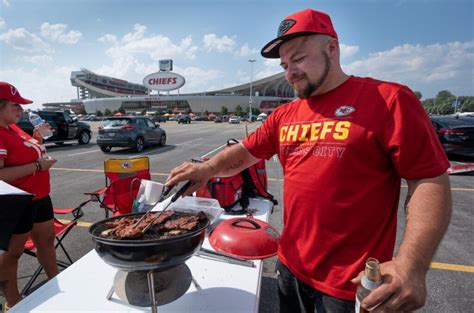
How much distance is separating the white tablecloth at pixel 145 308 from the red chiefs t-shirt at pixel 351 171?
1.12 ft

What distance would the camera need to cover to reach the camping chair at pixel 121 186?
3580 mm

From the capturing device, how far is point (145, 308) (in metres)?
1.44

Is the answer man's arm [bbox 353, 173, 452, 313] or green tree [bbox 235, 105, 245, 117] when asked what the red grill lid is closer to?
man's arm [bbox 353, 173, 452, 313]

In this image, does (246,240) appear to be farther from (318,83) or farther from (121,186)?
(121,186)

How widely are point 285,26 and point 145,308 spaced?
1.65 metres

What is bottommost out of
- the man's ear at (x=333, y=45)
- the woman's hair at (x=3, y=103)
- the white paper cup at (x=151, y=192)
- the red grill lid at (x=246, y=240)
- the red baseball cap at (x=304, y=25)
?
the red grill lid at (x=246, y=240)

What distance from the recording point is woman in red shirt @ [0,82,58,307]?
2275 millimetres

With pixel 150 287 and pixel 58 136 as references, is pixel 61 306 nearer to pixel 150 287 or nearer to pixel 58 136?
pixel 150 287

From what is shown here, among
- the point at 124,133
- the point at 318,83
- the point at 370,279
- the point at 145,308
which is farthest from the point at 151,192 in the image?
the point at 124,133

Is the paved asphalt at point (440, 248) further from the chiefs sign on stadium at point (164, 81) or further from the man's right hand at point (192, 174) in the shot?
the chiefs sign on stadium at point (164, 81)

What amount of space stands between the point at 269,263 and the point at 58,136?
48.1ft

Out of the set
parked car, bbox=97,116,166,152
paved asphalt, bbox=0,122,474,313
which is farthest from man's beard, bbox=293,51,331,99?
parked car, bbox=97,116,166,152

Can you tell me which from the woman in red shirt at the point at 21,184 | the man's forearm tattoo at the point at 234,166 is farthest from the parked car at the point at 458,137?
the woman in red shirt at the point at 21,184

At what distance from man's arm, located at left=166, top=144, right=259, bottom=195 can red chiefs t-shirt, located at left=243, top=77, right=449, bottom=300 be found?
21.6 inches
